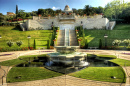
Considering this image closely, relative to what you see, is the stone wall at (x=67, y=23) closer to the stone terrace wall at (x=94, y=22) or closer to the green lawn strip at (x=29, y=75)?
the stone terrace wall at (x=94, y=22)

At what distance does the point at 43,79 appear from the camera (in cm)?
844

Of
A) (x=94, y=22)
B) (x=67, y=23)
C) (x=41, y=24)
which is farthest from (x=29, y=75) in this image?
(x=94, y=22)

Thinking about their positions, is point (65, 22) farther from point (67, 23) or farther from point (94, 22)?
point (94, 22)

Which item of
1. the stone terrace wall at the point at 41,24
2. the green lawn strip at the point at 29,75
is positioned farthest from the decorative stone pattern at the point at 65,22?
the green lawn strip at the point at 29,75

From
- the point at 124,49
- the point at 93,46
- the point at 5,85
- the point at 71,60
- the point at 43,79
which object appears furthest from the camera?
the point at 93,46

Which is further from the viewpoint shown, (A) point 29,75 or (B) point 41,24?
(B) point 41,24

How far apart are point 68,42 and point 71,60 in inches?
780

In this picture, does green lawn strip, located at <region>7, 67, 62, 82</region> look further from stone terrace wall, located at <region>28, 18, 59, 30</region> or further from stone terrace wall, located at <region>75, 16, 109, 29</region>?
stone terrace wall, located at <region>75, 16, 109, 29</region>

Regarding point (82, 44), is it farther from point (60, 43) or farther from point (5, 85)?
point (5, 85)

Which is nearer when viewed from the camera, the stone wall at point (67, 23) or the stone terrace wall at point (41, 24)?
the stone wall at point (67, 23)

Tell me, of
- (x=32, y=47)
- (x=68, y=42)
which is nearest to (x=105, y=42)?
(x=68, y=42)

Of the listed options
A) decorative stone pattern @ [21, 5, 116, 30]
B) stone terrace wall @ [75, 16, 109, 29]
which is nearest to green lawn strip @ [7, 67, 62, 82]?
decorative stone pattern @ [21, 5, 116, 30]

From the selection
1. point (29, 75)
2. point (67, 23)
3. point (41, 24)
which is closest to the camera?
point (29, 75)

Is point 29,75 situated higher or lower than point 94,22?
lower
